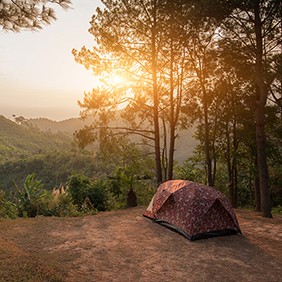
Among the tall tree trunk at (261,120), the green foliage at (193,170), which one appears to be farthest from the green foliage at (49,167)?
the tall tree trunk at (261,120)

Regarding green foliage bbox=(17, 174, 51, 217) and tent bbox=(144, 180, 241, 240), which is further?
green foliage bbox=(17, 174, 51, 217)

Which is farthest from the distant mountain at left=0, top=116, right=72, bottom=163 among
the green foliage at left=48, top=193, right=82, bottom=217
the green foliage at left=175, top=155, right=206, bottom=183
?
the green foliage at left=48, top=193, right=82, bottom=217

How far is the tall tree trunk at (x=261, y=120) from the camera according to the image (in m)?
10.4

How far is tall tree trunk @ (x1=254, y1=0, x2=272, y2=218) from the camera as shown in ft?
34.0

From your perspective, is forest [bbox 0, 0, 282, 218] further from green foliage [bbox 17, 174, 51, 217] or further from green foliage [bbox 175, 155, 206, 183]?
green foliage [bbox 175, 155, 206, 183]

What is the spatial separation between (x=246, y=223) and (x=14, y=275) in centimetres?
793

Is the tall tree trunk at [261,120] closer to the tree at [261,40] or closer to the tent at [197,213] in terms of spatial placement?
the tree at [261,40]

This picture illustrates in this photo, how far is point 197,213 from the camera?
821cm

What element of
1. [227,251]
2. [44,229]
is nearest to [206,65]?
[227,251]

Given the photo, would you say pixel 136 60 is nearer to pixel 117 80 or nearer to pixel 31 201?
pixel 117 80

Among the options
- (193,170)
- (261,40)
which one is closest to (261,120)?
(261,40)

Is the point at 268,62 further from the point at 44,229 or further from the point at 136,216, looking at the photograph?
the point at 44,229

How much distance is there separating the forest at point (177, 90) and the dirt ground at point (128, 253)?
8.82 feet

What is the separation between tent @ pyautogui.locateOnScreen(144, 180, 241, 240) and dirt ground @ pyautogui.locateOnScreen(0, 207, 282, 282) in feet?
0.90
